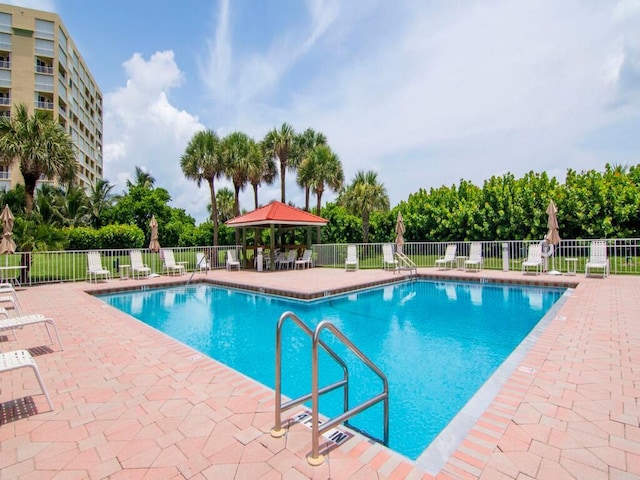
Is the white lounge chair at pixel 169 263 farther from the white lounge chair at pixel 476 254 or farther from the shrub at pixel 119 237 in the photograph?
the white lounge chair at pixel 476 254

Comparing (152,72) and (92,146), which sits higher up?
(92,146)

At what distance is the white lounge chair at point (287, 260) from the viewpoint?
1761 cm

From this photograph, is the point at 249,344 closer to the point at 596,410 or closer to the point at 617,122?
the point at 596,410

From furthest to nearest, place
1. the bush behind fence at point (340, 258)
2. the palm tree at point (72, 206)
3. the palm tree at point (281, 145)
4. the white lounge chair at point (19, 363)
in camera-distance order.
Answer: the palm tree at point (72, 206), the palm tree at point (281, 145), the bush behind fence at point (340, 258), the white lounge chair at point (19, 363)

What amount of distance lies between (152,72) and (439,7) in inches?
436

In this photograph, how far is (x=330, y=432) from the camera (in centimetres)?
271

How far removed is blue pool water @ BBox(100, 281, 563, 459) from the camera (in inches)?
162

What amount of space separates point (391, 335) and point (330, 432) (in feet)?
14.5

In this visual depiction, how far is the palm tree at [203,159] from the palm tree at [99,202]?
1460 cm

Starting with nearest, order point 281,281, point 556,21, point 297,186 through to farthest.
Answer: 1. point 556,21
2. point 281,281
3. point 297,186

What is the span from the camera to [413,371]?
5.03m

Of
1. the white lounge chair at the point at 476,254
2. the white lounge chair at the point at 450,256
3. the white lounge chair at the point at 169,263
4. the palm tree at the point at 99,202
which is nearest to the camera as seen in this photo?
the white lounge chair at the point at 476,254

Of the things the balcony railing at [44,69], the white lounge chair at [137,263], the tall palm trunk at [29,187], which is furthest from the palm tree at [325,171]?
the balcony railing at [44,69]

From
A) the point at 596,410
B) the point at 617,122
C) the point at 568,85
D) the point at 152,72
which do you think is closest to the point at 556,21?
the point at 568,85
